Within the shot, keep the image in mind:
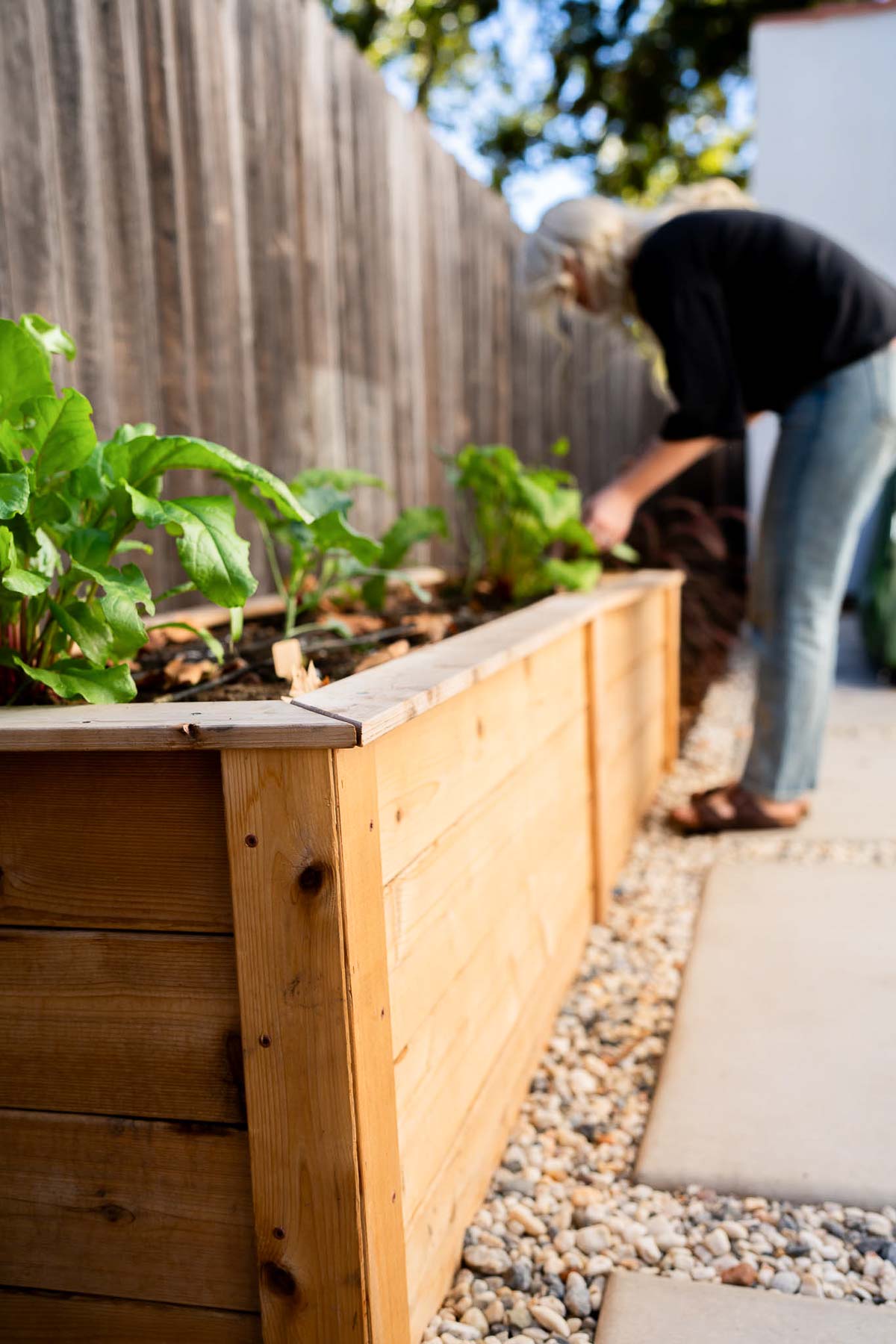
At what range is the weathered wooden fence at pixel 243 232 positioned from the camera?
1846mm

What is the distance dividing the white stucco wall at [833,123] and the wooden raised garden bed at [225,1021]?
5847 millimetres

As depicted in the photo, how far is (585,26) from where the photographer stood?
10.3 metres

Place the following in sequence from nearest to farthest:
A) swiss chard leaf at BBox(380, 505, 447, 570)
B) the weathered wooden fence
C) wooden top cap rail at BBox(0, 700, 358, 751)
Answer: wooden top cap rail at BBox(0, 700, 358, 751) → the weathered wooden fence → swiss chard leaf at BBox(380, 505, 447, 570)

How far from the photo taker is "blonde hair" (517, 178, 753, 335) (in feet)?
8.12

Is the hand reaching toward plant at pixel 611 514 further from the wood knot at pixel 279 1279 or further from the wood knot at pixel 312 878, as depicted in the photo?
the wood knot at pixel 279 1279

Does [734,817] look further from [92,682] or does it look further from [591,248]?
[92,682]

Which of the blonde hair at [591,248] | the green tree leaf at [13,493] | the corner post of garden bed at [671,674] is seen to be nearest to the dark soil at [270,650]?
the green tree leaf at [13,493]

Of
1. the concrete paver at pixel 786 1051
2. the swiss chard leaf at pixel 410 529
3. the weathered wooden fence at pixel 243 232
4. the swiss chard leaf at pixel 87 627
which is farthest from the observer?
the swiss chard leaf at pixel 410 529

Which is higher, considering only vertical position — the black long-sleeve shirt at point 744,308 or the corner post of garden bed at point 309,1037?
the black long-sleeve shirt at point 744,308

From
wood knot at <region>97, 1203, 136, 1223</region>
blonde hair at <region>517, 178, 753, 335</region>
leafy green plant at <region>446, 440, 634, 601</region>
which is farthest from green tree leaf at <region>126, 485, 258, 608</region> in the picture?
blonde hair at <region>517, 178, 753, 335</region>

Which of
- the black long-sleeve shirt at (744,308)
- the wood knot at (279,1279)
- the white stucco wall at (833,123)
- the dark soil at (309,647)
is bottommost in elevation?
the wood knot at (279,1279)

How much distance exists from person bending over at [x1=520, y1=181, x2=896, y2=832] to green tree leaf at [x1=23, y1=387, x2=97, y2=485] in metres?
1.51

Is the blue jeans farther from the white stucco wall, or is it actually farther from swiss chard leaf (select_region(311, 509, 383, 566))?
the white stucco wall

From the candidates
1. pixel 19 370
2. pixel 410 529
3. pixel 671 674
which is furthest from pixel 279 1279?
pixel 671 674
